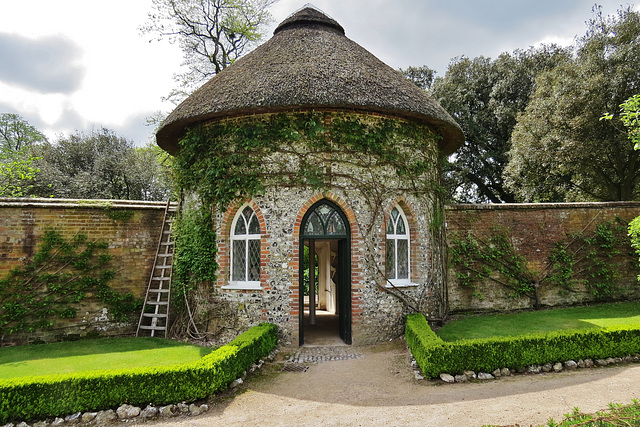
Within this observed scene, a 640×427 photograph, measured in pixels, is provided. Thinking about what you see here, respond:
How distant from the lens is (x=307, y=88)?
8.56 m

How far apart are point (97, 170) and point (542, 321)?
2532cm

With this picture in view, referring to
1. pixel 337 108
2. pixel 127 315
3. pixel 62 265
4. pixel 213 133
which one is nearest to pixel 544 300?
pixel 337 108

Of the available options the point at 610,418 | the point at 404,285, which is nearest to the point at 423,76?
the point at 404,285

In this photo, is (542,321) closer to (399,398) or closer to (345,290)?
(345,290)

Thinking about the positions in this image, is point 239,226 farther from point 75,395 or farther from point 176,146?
point 75,395

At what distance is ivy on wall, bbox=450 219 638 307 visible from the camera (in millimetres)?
11820

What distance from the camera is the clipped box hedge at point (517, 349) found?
6742 mm

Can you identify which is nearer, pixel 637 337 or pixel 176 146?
pixel 637 337

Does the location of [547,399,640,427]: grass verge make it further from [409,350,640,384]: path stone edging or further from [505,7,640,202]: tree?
[505,7,640,202]: tree

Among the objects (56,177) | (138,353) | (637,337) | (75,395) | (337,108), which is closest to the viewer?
(75,395)

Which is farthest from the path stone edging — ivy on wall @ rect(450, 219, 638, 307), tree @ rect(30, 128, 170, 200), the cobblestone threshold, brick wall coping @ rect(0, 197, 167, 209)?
tree @ rect(30, 128, 170, 200)

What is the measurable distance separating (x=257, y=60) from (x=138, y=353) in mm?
7759

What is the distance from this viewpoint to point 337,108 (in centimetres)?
910

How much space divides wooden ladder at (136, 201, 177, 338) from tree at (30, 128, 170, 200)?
49.9 ft
